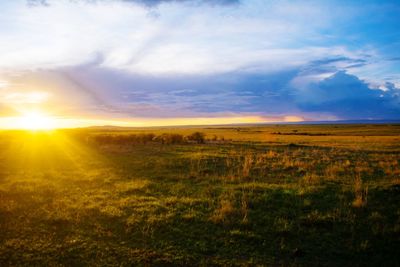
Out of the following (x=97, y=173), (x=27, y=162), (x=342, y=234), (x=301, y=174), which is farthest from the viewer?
(x=27, y=162)

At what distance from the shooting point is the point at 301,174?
58.0ft

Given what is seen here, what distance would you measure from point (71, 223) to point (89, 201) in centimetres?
264

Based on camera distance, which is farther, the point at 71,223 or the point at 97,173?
the point at 97,173

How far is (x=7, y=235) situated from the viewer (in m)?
8.42

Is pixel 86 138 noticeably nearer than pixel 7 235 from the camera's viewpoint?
No

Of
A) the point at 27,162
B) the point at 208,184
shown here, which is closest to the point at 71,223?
the point at 208,184

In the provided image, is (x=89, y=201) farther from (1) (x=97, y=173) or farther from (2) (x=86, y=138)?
(2) (x=86, y=138)

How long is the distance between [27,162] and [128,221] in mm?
19965

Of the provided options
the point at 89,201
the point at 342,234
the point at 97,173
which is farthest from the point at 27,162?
the point at 342,234

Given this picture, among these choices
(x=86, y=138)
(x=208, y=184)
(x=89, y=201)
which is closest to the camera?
(x=89, y=201)

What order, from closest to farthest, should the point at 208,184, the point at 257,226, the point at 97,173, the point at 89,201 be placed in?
1. the point at 257,226
2. the point at 89,201
3. the point at 208,184
4. the point at 97,173

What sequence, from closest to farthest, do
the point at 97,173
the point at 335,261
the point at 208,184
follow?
the point at 335,261
the point at 208,184
the point at 97,173

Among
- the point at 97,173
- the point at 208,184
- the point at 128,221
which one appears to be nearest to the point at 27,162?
the point at 97,173

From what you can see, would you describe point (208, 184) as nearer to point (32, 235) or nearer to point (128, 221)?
point (128, 221)
